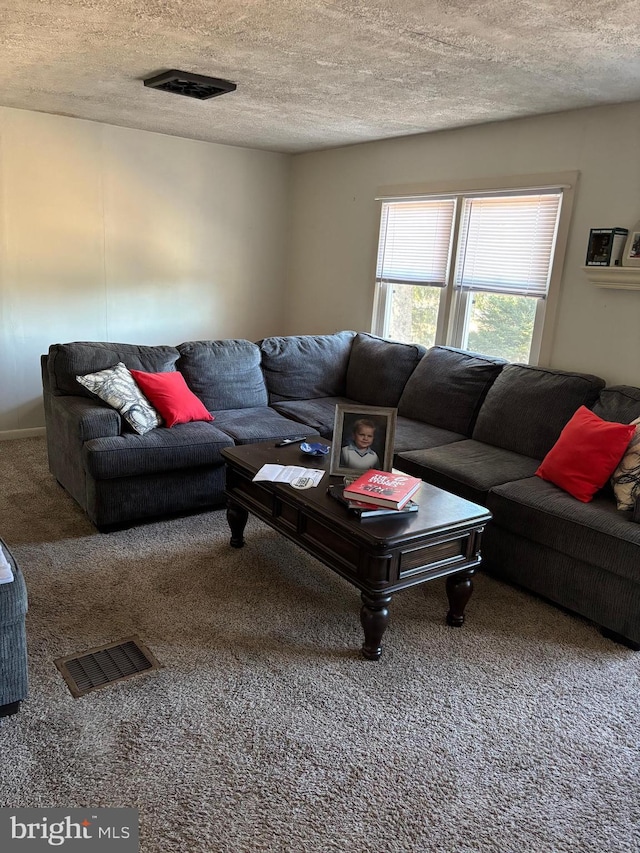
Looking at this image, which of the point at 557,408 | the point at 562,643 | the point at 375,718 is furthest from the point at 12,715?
the point at 557,408

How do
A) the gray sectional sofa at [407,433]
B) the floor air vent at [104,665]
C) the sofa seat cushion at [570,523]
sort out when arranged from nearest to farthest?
the floor air vent at [104,665]
the sofa seat cushion at [570,523]
the gray sectional sofa at [407,433]

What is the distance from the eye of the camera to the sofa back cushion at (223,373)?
4.18 meters

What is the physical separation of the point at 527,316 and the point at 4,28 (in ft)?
10.1

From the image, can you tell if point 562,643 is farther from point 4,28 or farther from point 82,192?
point 82,192

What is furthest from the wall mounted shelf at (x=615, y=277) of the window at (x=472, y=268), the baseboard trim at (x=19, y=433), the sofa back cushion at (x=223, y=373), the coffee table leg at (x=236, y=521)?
the baseboard trim at (x=19, y=433)

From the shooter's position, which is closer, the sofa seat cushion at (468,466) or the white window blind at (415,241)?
the sofa seat cushion at (468,466)

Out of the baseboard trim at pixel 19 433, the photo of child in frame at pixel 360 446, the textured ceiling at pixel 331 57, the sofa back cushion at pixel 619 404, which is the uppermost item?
the textured ceiling at pixel 331 57

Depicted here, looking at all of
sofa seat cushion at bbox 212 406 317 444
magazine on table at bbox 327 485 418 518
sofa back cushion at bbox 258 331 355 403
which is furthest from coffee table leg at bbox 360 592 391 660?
sofa back cushion at bbox 258 331 355 403

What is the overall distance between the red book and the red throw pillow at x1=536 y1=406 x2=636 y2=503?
81cm

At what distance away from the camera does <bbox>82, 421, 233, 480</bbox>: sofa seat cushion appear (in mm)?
3305

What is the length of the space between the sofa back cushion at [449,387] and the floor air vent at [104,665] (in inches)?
92.3

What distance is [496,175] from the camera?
4082 millimetres

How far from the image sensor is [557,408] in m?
3.52

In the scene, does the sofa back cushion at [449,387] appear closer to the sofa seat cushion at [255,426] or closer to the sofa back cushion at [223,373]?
the sofa seat cushion at [255,426]
